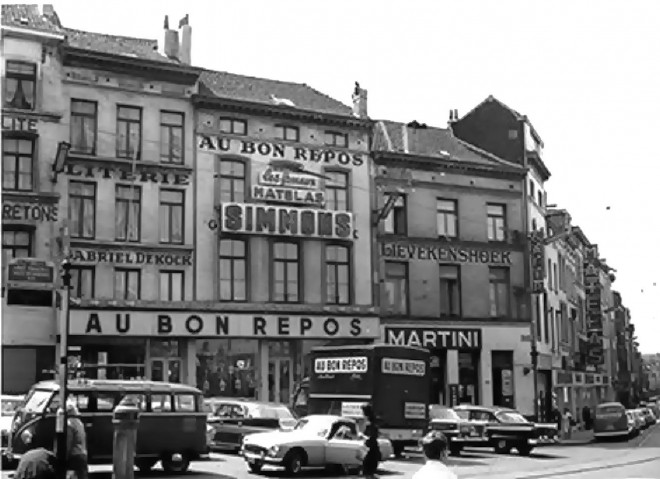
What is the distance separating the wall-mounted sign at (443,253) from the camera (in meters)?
43.5

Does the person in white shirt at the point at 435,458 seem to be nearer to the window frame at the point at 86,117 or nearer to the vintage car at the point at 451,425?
the vintage car at the point at 451,425

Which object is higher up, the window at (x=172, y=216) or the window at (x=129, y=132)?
the window at (x=129, y=132)

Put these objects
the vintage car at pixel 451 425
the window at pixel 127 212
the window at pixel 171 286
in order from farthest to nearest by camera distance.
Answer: the window at pixel 171 286, the window at pixel 127 212, the vintage car at pixel 451 425

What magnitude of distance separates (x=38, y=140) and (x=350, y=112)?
1430cm

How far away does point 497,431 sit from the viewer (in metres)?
32.9

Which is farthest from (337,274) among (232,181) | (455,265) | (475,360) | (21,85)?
(21,85)

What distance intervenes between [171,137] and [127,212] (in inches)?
142

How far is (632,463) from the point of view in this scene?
28641 millimetres

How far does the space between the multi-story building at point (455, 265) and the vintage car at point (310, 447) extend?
18.5m

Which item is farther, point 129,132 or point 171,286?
point 171,286

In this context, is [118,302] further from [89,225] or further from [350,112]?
[350,112]

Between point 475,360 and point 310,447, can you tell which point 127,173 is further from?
point 475,360

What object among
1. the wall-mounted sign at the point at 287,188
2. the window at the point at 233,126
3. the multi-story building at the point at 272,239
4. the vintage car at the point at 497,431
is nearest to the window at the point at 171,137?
the multi-story building at the point at 272,239

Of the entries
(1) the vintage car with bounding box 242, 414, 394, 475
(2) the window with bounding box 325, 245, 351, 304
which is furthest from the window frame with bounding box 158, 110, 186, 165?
(1) the vintage car with bounding box 242, 414, 394, 475
